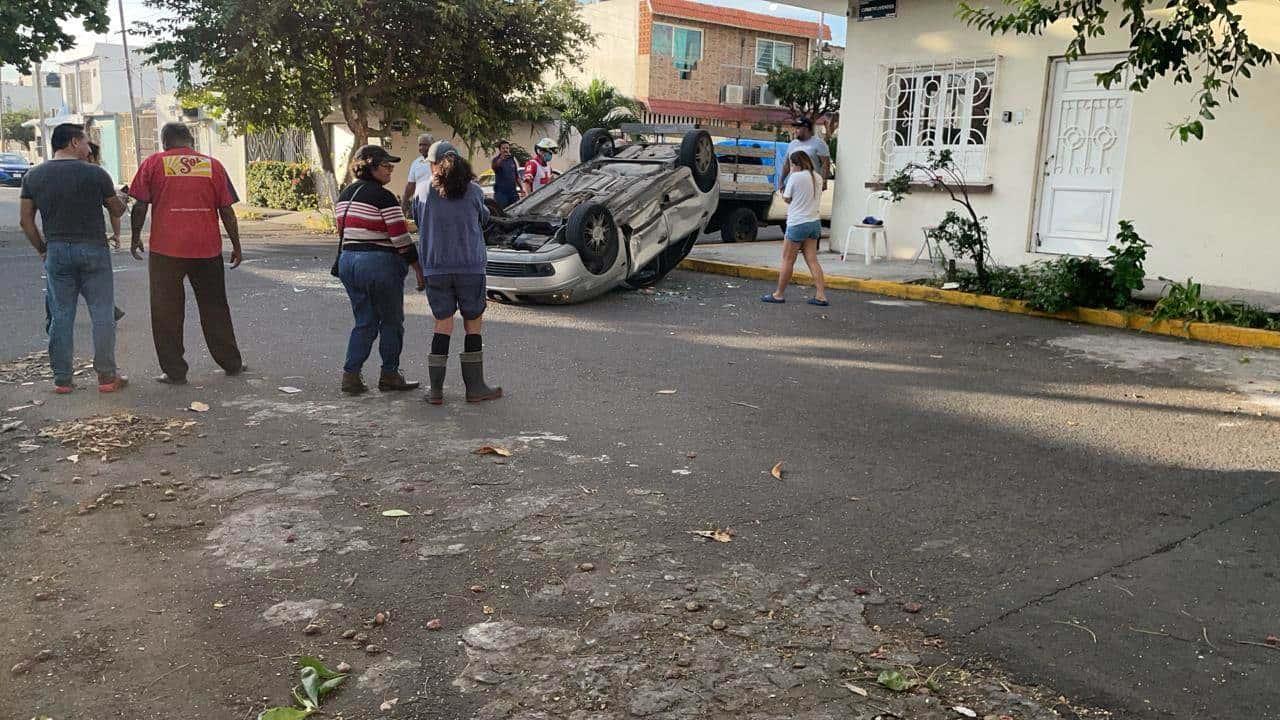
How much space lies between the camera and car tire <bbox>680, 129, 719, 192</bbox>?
12.0 metres

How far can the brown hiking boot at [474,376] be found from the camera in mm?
6664

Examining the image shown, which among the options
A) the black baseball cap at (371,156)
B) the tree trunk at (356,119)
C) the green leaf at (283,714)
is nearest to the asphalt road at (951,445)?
the black baseball cap at (371,156)

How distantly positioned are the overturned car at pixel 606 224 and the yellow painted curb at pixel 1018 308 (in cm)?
164

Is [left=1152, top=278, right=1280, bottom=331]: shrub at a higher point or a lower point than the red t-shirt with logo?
lower

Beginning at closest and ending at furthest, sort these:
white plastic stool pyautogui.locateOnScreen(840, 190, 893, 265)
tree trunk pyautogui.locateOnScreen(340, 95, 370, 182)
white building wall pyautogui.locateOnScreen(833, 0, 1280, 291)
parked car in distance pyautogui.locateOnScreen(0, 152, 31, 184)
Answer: white building wall pyautogui.locateOnScreen(833, 0, 1280, 291) → white plastic stool pyautogui.locateOnScreen(840, 190, 893, 265) → tree trunk pyautogui.locateOnScreen(340, 95, 370, 182) → parked car in distance pyautogui.locateOnScreen(0, 152, 31, 184)

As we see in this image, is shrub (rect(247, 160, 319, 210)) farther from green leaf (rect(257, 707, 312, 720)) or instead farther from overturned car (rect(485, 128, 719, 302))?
green leaf (rect(257, 707, 312, 720))

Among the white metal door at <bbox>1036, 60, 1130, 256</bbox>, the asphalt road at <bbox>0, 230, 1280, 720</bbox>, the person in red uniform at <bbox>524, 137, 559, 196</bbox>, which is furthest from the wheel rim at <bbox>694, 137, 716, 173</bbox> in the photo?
the person in red uniform at <bbox>524, 137, 559, 196</bbox>

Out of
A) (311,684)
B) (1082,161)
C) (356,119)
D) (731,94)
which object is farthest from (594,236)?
(731,94)

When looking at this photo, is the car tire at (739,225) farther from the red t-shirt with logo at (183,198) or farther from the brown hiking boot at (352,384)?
the brown hiking boot at (352,384)

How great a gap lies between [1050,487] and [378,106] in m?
20.2

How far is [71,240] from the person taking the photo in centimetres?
675

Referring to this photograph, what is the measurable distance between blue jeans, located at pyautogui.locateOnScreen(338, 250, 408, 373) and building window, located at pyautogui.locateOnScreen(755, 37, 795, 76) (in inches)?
1384

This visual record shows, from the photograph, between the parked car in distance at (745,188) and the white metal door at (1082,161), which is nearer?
the white metal door at (1082,161)

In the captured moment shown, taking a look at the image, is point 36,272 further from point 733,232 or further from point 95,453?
point 733,232
